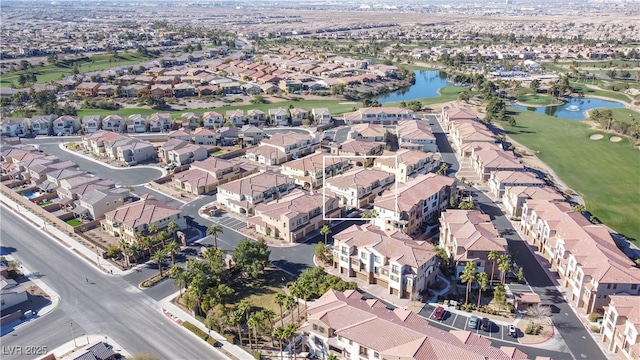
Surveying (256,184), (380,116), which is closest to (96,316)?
(256,184)

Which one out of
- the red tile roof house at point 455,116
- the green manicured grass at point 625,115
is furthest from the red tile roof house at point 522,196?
the green manicured grass at point 625,115

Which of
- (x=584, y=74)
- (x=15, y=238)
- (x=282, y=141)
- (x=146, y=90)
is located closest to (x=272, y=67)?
(x=146, y=90)

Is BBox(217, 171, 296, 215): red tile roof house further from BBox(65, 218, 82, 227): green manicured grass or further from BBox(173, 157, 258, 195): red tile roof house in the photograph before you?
BBox(65, 218, 82, 227): green manicured grass

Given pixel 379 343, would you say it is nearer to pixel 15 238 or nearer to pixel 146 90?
Answer: pixel 15 238

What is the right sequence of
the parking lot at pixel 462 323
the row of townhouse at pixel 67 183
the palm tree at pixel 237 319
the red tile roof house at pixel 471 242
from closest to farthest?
1. the palm tree at pixel 237 319
2. the parking lot at pixel 462 323
3. the red tile roof house at pixel 471 242
4. the row of townhouse at pixel 67 183

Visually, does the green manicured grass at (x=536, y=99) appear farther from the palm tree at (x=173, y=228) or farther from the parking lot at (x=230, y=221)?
the palm tree at (x=173, y=228)

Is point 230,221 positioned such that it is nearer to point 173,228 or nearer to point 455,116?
point 173,228
